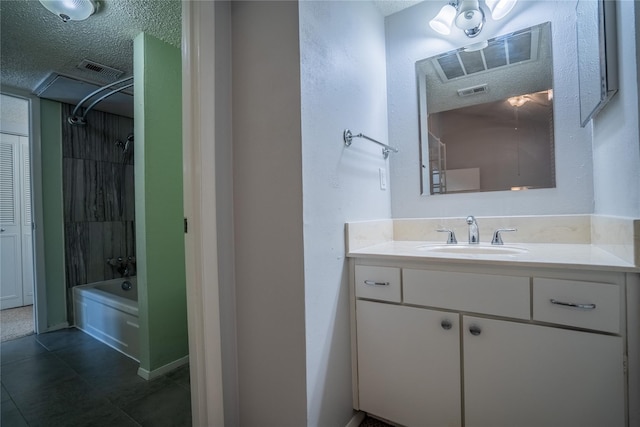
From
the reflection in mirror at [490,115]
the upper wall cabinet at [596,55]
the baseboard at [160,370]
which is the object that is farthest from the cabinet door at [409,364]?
the baseboard at [160,370]

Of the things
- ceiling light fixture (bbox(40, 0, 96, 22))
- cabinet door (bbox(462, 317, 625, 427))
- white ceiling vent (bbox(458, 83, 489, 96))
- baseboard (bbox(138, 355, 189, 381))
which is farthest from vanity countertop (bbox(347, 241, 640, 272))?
ceiling light fixture (bbox(40, 0, 96, 22))

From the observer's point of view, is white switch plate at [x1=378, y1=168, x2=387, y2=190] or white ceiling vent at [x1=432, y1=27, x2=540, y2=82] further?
white switch plate at [x1=378, y1=168, x2=387, y2=190]

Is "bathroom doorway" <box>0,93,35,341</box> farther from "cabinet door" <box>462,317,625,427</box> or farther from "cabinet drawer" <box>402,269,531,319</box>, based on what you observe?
"cabinet door" <box>462,317,625,427</box>

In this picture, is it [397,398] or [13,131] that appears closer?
[397,398]

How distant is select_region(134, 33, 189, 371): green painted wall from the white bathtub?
12.9 inches

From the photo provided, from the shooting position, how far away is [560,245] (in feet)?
4.23

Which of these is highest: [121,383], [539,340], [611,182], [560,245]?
[611,182]

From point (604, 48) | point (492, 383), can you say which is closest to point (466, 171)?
point (604, 48)

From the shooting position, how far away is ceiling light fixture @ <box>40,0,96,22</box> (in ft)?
4.67

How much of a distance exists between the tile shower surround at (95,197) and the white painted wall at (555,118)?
3.01m

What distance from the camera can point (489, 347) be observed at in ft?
3.21

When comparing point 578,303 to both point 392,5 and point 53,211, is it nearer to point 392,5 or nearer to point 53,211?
point 392,5

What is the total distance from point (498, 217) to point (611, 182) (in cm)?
48

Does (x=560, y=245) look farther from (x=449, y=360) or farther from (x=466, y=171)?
(x=449, y=360)
